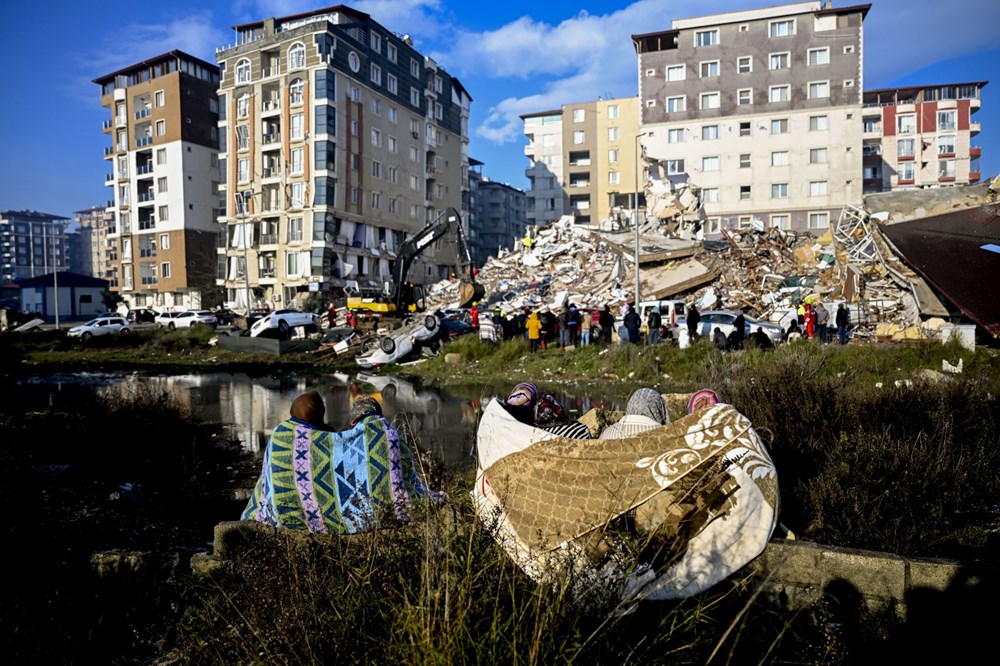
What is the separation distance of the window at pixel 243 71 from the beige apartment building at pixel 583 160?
32.4 m

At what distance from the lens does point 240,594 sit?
9.62ft

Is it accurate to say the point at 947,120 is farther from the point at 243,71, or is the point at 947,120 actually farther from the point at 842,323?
the point at 243,71

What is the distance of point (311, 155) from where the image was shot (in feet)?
151

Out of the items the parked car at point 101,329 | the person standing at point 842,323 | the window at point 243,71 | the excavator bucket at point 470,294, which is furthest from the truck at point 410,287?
the window at point 243,71

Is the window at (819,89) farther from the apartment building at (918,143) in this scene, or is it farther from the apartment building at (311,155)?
the apartment building at (311,155)

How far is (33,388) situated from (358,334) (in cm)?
1151

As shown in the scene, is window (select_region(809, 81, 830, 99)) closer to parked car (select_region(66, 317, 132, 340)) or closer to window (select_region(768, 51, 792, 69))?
window (select_region(768, 51, 792, 69))

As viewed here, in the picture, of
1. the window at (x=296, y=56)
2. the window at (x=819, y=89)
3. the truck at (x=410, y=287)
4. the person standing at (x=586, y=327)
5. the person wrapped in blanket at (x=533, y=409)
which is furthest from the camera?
the window at (x=819, y=89)

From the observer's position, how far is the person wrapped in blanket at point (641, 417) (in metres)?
4.46

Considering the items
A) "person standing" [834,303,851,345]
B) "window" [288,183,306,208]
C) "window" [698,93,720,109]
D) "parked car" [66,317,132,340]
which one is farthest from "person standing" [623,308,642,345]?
"window" [698,93,720,109]

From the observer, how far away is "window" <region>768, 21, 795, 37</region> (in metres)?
47.1

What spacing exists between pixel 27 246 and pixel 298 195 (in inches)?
5438

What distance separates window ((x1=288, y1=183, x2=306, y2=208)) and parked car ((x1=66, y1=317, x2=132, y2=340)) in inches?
633

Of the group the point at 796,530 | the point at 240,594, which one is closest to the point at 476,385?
the point at 796,530
